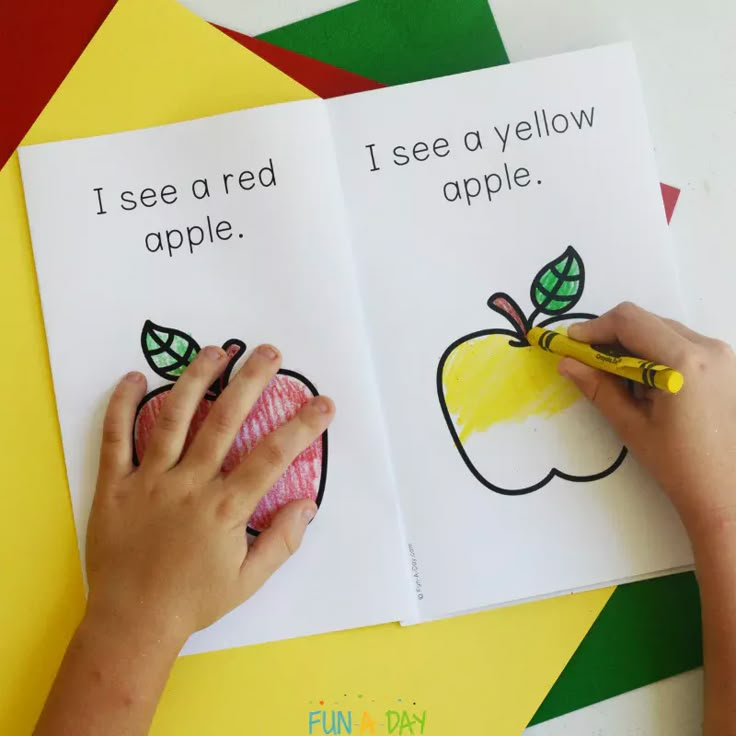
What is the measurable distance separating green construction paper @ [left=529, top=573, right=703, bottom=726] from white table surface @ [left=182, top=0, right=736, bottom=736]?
240 millimetres

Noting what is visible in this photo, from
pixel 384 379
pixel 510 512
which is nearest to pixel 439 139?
pixel 384 379

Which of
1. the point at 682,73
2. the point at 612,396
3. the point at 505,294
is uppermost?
the point at 682,73

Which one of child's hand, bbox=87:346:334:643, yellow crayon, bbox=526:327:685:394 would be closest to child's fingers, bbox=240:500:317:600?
child's hand, bbox=87:346:334:643

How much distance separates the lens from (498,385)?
0.66 metres

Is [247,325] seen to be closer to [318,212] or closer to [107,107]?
[318,212]

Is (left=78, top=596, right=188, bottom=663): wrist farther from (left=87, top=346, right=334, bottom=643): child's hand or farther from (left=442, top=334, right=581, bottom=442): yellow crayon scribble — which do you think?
(left=442, top=334, right=581, bottom=442): yellow crayon scribble

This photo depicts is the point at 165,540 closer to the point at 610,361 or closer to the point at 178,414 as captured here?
the point at 178,414

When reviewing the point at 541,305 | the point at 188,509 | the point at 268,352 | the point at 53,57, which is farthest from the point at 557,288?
the point at 53,57

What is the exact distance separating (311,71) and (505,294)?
0.26 m

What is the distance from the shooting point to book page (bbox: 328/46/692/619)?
0.65m

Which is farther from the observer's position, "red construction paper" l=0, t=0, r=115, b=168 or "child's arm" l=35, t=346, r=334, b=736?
"red construction paper" l=0, t=0, r=115, b=168

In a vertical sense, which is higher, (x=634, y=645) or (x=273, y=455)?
(x=273, y=455)

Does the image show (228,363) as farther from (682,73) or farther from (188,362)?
(682,73)

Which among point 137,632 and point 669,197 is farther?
point 669,197
